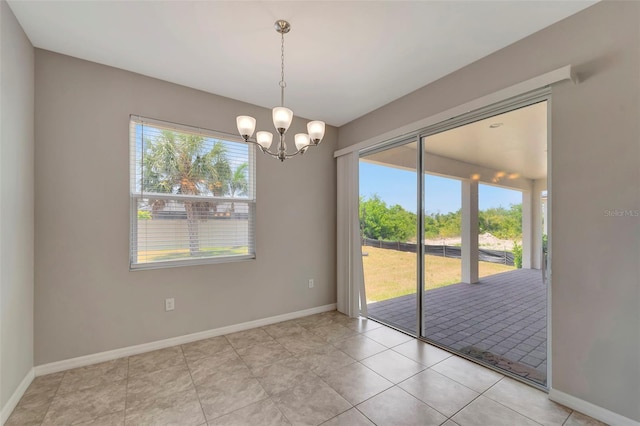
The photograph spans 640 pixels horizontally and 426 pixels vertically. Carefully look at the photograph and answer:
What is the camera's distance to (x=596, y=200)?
1792mm

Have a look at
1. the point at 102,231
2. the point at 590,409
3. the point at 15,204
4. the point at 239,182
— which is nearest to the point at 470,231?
the point at 590,409

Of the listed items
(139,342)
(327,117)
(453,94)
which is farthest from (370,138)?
(139,342)

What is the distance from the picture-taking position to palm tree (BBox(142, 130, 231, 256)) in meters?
2.72

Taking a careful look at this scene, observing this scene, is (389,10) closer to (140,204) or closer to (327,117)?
(327,117)

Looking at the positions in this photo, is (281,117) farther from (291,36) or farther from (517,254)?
(517,254)

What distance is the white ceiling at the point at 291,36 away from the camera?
1.83m

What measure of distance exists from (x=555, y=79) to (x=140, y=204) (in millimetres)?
3689

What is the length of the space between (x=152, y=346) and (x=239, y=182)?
1942mm

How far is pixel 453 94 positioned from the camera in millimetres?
2596

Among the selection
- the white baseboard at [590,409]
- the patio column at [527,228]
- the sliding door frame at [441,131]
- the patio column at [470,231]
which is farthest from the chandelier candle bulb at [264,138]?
the white baseboard at [590,409]

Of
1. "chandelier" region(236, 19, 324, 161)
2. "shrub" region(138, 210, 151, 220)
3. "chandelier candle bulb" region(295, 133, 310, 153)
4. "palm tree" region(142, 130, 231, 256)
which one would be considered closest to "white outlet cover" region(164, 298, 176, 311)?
"palm tree" region(142, 130, 231, 256)

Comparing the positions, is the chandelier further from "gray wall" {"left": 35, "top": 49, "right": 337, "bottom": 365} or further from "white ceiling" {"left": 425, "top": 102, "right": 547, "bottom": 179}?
"white ceiling" {"left": 425, "top": 102, "right": 547, "bottom": 179}

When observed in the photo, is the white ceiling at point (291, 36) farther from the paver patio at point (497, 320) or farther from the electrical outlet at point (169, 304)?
the electrical outlet at point (169, 304)

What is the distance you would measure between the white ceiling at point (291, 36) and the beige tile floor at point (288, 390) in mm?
2774
